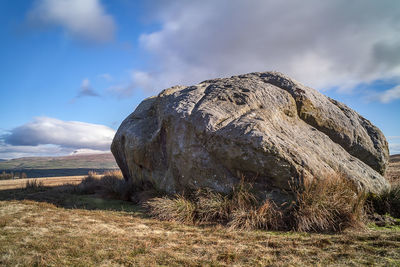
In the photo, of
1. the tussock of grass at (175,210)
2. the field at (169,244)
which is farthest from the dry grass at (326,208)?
the tussock of grass at (175,210)

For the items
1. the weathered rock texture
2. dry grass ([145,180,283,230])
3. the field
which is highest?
the weathered rock texture

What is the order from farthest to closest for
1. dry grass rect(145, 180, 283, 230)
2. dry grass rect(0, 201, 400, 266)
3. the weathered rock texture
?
1. the weathered rock texture
2. dry grass rect(145, 180, 283, 230)
3. dry grass rect(0, 201, 400, 266)

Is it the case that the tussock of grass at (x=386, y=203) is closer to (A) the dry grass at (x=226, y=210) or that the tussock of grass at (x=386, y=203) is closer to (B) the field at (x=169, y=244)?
(B) the field at (x=169, y=244)

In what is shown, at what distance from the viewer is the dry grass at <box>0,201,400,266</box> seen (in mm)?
3607

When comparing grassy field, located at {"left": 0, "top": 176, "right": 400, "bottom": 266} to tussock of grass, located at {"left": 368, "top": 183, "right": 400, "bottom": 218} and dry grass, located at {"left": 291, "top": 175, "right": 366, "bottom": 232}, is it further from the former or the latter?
tussock of grass, located at {"left": 368, "top": 183, "right": 400, "bottom": 218}

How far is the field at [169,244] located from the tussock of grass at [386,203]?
109 centimetres

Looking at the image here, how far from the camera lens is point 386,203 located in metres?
6.73

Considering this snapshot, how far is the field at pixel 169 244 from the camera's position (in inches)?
142

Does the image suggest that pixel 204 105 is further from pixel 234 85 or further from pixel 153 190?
pixel 153 190

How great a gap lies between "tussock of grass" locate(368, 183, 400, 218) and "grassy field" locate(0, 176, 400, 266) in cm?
112

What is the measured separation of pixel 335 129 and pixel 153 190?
277 inches

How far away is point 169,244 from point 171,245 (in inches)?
2.7

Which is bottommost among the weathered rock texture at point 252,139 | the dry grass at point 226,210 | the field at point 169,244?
the field at point 169,244

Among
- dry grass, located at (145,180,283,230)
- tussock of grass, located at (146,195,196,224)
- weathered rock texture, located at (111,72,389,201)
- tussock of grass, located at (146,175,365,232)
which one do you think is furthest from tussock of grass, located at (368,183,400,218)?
tussock of grass, located at (146,195,196,224)
